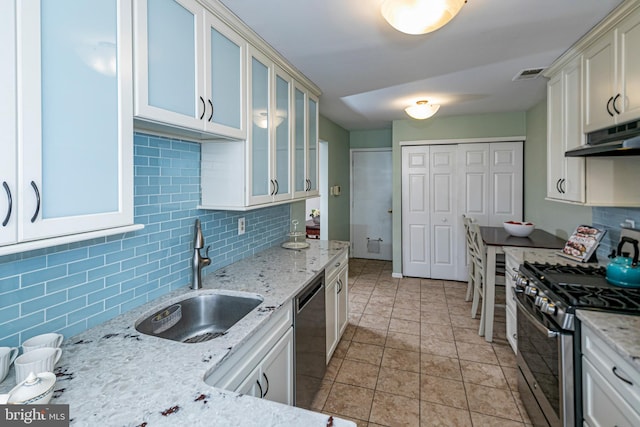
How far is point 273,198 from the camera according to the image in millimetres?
2176

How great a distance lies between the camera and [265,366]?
1405 millimetres

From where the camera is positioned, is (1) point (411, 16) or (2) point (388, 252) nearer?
(1) point (411, 16)

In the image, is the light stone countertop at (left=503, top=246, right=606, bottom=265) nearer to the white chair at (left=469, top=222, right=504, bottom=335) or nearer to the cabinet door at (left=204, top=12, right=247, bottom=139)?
the white chair at (left=469, top=222, right=504, bottom=335)

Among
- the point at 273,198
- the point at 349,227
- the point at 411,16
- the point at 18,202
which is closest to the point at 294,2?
the point at 411,16

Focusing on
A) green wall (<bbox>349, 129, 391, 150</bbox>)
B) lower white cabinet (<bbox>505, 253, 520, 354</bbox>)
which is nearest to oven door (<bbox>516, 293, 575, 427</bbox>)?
lower white cabinet (<bbox>505, 253, 520, 354</bbox>)

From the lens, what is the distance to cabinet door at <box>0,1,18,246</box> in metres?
0.75

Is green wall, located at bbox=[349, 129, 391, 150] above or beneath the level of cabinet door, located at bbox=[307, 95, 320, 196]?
above

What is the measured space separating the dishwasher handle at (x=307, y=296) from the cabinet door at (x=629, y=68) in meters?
1.97

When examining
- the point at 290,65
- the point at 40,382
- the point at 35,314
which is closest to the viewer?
the point at 40,382

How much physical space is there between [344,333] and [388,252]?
120 inches

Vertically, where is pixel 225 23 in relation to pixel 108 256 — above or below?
above

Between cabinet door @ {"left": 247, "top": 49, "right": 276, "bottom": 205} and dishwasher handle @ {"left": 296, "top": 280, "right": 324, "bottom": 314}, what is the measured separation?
63 centimetres

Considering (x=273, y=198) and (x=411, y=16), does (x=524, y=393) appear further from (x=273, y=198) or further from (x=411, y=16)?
(x=411, y=16)

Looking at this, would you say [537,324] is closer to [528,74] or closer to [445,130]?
[528,74]
